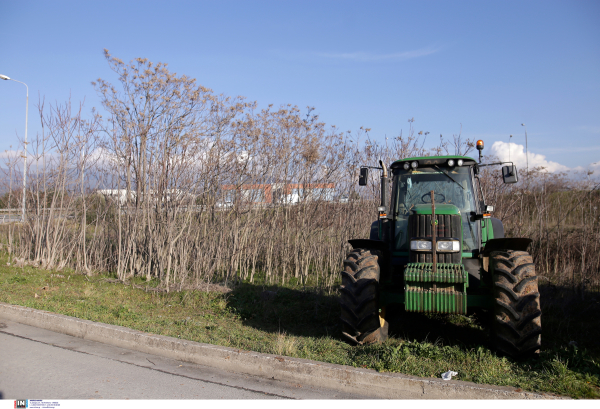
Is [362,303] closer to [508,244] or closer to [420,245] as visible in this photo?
[420,245]

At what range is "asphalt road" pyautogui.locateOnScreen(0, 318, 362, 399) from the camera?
169 inches

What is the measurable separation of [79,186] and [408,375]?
419 inches

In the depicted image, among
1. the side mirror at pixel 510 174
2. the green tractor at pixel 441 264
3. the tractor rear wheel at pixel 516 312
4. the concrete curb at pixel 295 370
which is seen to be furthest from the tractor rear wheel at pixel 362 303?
the side mirror at pixel 510 174

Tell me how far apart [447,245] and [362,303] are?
1324mm

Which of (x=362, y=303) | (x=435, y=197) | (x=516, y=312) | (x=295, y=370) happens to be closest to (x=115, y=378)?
(x=295, y=370)

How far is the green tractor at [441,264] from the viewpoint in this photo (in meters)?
4.95

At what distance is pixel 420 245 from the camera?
18.1 ft

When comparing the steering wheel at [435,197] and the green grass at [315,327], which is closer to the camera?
the green grass at [315,327]

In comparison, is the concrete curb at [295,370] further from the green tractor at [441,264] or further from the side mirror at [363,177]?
the side mirror at [363,177]

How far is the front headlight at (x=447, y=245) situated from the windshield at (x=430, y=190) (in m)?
0.75

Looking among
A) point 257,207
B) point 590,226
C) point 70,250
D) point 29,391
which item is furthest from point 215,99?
point 590,226

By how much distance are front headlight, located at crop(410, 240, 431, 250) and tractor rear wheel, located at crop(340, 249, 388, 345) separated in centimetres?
56

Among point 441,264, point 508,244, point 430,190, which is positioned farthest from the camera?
point 430,190

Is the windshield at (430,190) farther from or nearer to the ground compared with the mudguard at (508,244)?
farther from the ground
